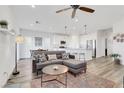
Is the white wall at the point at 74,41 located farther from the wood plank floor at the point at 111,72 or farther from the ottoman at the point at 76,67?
the ottoman at the point at 76,67

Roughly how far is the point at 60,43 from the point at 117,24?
18.8 ft

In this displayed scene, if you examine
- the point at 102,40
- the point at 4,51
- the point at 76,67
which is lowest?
the point at 76,67

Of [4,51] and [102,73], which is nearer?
[4,51]

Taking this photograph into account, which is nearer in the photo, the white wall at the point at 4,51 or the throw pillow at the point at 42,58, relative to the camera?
the white wall at the point at 4,51

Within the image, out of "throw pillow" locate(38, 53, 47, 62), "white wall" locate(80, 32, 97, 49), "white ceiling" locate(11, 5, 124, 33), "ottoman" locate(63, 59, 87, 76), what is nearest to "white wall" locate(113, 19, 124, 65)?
"white ceiling" locate(11, 5, 124, 33)

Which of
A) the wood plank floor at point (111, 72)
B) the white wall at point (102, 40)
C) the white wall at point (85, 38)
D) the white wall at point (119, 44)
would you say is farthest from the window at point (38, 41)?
the white wall at point (119, 44)

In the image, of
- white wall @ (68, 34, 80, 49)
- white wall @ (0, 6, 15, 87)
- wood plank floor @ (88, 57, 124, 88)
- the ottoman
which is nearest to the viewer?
white wall @ (0, 6, 15, 87)

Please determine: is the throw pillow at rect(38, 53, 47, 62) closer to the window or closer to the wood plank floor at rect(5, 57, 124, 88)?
the wood plank floor at rect(5, 57, 124, 88)

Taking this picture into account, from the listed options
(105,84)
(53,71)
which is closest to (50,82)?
(53,71)

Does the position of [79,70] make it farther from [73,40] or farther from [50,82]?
[73,40]

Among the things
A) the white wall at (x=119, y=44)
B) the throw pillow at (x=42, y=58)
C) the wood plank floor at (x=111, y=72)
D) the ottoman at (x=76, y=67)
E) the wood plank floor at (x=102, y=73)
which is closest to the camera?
the wood plank floor at (x=102, y=73)

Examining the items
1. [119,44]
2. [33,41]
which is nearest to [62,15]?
[119,44]

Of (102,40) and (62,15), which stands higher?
(62,15)

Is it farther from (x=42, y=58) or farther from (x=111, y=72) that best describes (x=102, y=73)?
(x=42, y=58)
